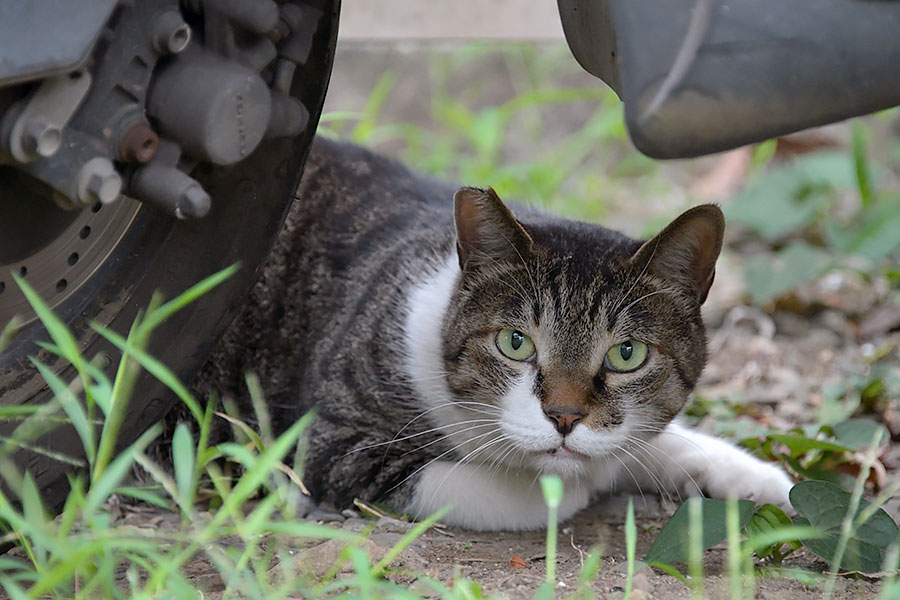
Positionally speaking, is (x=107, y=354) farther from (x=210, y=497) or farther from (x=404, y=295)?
(x=404, y=295)

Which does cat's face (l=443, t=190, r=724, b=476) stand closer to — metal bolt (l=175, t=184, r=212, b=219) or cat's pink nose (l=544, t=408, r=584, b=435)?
cat's pink nose (l=544, t=408, r=584, b=435)

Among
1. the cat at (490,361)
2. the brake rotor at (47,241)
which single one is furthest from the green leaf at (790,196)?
the brake rotor at (47,241)

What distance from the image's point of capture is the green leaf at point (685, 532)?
203 centimetres

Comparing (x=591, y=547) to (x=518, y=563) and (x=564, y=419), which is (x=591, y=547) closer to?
(x=518, y=563)

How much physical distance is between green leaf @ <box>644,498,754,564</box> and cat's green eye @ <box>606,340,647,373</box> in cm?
47

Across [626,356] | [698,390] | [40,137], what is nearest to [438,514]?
[40,137]

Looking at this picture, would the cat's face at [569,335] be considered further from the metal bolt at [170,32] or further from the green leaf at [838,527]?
the metal bolt at [170,32]

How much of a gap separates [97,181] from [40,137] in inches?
4.6

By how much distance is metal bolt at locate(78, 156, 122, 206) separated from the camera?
5.42 ft

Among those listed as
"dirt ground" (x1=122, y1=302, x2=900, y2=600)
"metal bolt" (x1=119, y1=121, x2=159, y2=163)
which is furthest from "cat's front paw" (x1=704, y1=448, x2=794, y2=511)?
"metal bolt" (x1=119, y1=121, x2=159, y2=163)

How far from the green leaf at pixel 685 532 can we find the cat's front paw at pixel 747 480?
20.1 inches

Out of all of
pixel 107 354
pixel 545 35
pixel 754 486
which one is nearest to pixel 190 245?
pixel 107 354

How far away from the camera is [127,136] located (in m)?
1.70

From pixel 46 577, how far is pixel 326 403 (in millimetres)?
1316
